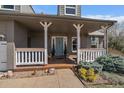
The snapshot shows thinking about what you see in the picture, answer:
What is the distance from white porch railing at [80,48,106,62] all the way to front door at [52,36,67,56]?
19.4 feet

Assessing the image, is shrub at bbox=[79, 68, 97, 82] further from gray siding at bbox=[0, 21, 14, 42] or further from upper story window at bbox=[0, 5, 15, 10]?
upper story window at bbox=[0, 5, 15, 10]

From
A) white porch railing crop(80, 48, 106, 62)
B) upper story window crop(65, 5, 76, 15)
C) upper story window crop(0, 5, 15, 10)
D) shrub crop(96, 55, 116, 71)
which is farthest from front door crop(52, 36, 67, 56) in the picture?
shrub crop(96, 55, 116, 71)

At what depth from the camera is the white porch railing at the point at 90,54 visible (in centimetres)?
1112

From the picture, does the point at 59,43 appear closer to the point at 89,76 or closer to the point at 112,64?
the point at 112,64

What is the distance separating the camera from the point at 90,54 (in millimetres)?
11344

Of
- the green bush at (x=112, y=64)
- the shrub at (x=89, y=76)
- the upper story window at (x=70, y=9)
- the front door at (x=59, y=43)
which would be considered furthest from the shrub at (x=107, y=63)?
the upper story window at (x=70, y=9)

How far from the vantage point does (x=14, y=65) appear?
32.2 feet

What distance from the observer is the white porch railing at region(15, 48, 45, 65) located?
10.1m

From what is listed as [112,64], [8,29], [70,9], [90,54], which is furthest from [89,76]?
[70,9]

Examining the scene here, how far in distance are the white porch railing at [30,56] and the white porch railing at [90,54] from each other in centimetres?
269

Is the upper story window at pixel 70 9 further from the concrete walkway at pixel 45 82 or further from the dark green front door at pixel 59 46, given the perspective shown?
the concrete walkway at pixel 45 82

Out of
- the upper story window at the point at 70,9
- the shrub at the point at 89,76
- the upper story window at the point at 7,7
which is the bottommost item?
the shrub at the point at 89,76
